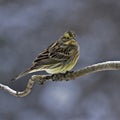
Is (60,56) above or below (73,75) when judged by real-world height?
above

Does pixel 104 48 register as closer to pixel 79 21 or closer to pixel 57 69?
pixel 79 21

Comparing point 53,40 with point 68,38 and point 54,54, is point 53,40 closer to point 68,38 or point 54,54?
point 54,54

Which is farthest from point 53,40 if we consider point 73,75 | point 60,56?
point 73,75

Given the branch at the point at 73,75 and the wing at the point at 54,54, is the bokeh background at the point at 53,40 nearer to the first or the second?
the wing at the point at 54,54

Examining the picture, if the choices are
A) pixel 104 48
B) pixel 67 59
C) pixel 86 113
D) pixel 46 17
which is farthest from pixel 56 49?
pixel 46 17

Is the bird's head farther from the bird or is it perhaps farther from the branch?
the branch
